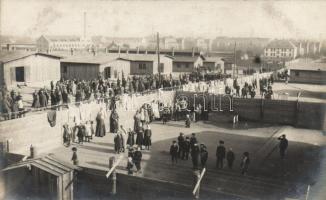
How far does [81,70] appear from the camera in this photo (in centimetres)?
3584

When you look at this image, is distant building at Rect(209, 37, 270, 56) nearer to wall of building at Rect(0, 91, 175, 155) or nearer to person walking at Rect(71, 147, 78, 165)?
wall of building at Rect(0, 91, 175, 155)

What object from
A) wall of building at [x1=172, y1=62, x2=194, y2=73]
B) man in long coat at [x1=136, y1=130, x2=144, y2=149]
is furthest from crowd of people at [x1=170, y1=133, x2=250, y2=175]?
wall of building at [x1=172, y1=62, x2=194, y2=73]

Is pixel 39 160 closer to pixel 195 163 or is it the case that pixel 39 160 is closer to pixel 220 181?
pixel 195 163

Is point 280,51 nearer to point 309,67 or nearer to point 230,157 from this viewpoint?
point 309,67

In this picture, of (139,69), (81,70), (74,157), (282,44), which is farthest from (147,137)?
(282,44)

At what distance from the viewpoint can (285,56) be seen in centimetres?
7306

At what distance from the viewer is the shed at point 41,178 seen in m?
15.3

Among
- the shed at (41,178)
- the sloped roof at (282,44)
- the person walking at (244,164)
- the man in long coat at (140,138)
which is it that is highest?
the sloped roof at (282,44)

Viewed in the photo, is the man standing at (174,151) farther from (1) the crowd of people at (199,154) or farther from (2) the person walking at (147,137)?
(2) the person walking at (147,137)

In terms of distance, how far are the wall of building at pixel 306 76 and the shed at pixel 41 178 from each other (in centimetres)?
3547

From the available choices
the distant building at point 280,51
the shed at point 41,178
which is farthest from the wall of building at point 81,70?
the distant building at point 280,51

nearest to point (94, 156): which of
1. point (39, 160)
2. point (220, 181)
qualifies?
point (39, 160)

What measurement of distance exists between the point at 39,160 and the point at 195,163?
666cm

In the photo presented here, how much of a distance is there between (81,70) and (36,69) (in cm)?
595
